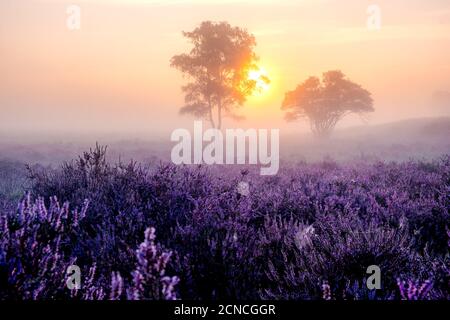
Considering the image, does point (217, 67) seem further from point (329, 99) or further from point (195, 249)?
point (195, 249)

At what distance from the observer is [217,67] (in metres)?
25.1

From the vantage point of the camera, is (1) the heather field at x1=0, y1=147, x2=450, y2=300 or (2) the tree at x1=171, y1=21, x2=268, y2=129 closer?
(1) the heather field at x1=0, y1=147, x2=450, y2=300

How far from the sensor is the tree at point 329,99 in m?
34.7

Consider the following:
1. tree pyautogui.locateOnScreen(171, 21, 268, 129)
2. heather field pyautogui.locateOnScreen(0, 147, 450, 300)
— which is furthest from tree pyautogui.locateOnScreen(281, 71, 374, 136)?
heather field pyautogui.locateOnScreen(0, 147, 450, 300)

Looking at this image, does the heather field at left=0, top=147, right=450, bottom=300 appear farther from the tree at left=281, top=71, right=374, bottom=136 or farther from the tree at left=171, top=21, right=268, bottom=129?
the tree at left=281, top=71, right=374, bottom=136

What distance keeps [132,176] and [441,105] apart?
14882cm

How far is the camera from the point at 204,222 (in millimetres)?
3154

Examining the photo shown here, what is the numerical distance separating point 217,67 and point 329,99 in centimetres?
1349

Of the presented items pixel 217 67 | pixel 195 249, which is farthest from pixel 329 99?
pixel 195 249

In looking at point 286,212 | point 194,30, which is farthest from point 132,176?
point 194,30

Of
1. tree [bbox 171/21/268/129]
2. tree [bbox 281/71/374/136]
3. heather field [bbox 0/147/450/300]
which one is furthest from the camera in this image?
tree [bbox 281/71/374/136]

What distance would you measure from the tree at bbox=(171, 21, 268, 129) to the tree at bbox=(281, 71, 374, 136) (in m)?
10.6

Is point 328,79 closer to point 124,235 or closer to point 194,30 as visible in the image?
point 194,30

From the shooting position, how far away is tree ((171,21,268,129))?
80.1 feet
